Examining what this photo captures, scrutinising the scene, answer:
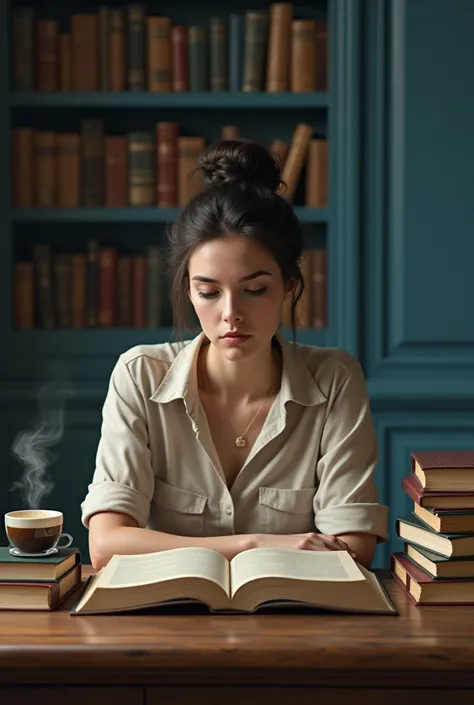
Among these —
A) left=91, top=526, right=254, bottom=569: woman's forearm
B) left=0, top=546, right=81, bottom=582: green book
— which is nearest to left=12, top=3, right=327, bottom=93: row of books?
left=91, top=526, right=254, bottom=569: woman's forearm

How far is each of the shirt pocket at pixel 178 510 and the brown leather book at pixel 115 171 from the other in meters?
1.60

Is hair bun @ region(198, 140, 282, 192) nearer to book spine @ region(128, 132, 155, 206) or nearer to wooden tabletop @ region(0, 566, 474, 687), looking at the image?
wooden tabletop @ region(0, 566, 474, 687)

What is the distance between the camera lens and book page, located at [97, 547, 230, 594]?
1385 millimetres

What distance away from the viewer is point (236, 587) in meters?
1.39

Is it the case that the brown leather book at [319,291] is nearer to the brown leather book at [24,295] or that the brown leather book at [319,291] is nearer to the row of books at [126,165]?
the row of books at [126,165]

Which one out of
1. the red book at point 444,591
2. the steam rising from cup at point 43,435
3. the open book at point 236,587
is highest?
the open book at point 236,587

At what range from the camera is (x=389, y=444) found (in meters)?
3.29

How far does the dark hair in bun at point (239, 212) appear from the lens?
1925 mm

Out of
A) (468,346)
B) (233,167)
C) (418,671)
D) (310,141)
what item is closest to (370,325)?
(468,346)

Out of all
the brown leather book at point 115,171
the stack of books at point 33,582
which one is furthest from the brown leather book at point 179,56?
the stack of books at point 33,582

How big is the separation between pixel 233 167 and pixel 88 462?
1568 mm

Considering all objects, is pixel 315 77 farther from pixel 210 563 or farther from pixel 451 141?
pixel 210 563

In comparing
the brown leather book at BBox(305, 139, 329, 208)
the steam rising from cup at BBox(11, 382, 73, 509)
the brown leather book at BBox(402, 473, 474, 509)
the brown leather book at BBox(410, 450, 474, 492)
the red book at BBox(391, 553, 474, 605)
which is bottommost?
the steam rising from cup at BBox(11, 382, 73, 509)

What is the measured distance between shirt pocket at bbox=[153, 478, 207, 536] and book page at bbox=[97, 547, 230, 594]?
1.27 feet
